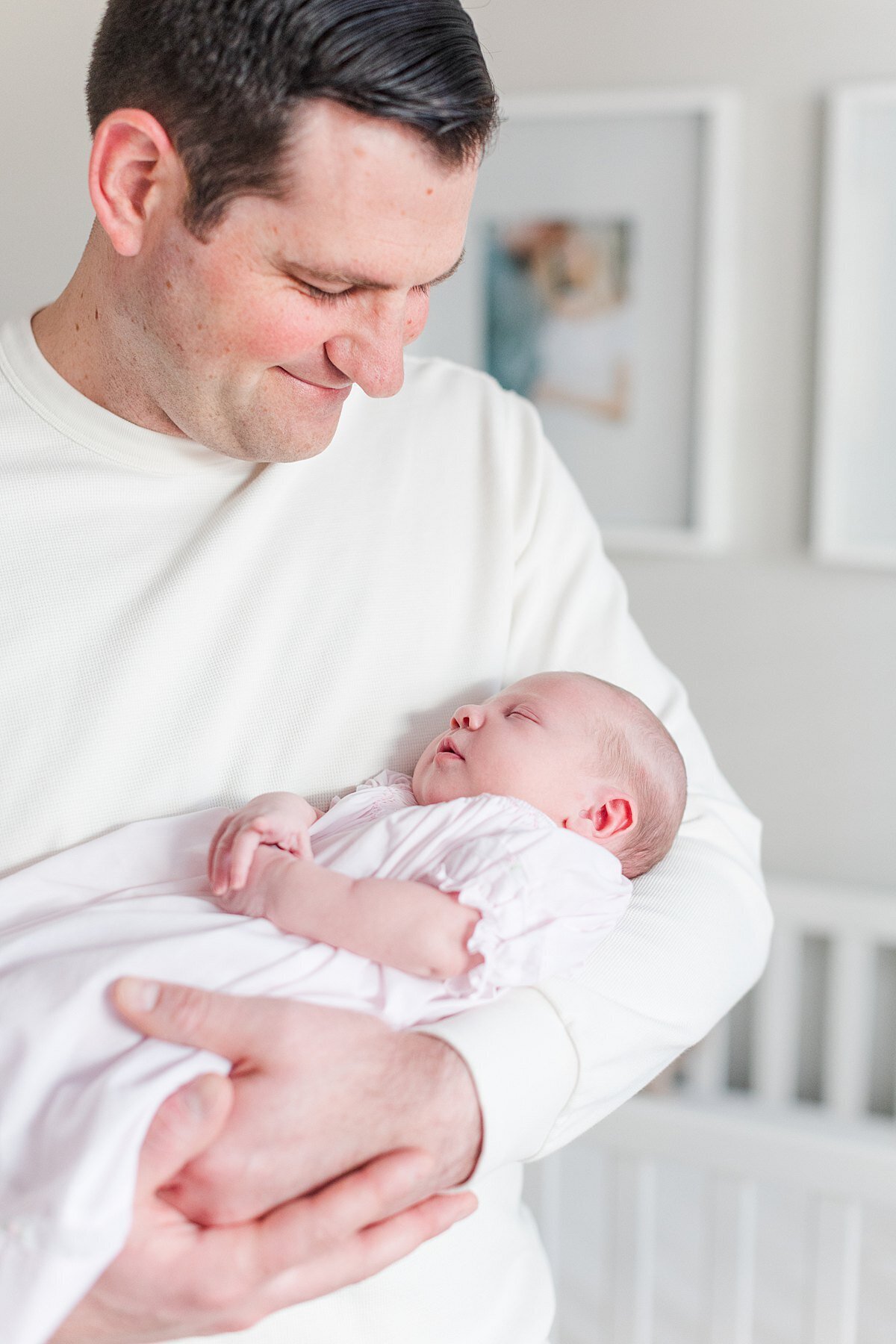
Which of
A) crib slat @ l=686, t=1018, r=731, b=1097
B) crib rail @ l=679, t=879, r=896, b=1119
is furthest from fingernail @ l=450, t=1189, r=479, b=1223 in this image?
crib slat @ l=686, t=1018, r=731, b=1097

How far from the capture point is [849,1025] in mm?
2105

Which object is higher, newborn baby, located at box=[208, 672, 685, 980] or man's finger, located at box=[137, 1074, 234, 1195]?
newborn baby, located at box=[208, 672, 685, 980]

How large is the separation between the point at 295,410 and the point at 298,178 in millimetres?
190

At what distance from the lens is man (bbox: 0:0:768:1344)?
75 centimetres

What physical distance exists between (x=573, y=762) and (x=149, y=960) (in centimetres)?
39

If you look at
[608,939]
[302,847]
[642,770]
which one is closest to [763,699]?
[642,770]

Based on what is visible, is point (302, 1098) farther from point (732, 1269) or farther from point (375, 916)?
point (732, 1269)

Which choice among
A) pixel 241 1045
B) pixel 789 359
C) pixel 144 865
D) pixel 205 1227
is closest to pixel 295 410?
pixel 144 865

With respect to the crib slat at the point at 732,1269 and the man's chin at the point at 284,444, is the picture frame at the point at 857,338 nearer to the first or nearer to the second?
the crib slat at the point at 732,1269

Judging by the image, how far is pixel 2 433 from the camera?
3.35 ft

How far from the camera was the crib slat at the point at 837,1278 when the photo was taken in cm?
180

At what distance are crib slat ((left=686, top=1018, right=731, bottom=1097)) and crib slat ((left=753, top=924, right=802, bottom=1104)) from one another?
0.23 feet

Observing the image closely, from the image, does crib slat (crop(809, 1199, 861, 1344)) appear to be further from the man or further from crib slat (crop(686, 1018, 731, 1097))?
the man

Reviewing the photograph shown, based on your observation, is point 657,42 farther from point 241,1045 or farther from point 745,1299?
point 745,1299
